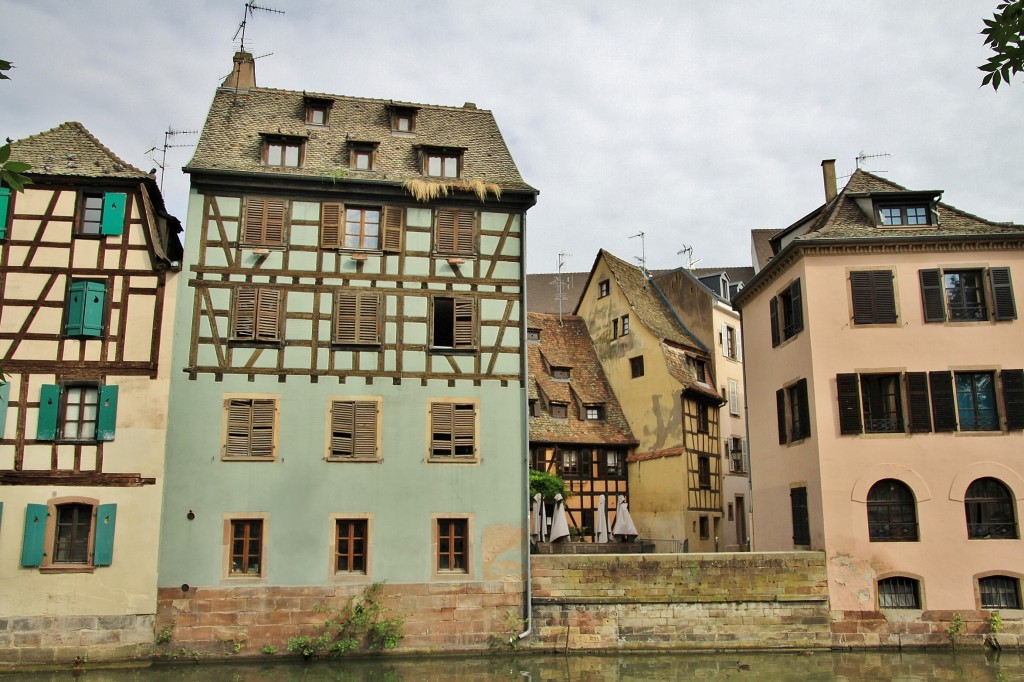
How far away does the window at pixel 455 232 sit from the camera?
21.0 metres

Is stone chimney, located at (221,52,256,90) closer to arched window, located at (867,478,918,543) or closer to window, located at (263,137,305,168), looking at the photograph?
window, located at (263,137,305,168)

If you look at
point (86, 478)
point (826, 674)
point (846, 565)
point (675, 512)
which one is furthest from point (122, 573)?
point (675, 512)

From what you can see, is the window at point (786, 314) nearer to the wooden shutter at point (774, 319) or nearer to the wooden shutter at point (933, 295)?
the wooden shutter at point (774, 319)

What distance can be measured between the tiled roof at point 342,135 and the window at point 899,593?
40.0ft

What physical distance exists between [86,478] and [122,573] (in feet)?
6.88

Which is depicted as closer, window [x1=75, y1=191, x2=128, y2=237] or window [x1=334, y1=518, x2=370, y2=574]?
window [x1=334, y1=518, x2=370, y2=574]

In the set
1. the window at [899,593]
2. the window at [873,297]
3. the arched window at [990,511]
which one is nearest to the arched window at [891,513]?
the window at [899,593]

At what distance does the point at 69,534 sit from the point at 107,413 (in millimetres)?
2565

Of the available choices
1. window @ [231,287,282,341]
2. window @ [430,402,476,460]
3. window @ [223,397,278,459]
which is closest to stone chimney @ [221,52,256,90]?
window @ [231,287,282,341]

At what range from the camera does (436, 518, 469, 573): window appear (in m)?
19.6

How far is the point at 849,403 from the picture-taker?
20.6 meters

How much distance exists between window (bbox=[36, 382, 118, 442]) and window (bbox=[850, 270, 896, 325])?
1693 cm

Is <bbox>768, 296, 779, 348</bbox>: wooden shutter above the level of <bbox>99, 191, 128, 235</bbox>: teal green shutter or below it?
below

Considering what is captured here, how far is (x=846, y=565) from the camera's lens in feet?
65.5
